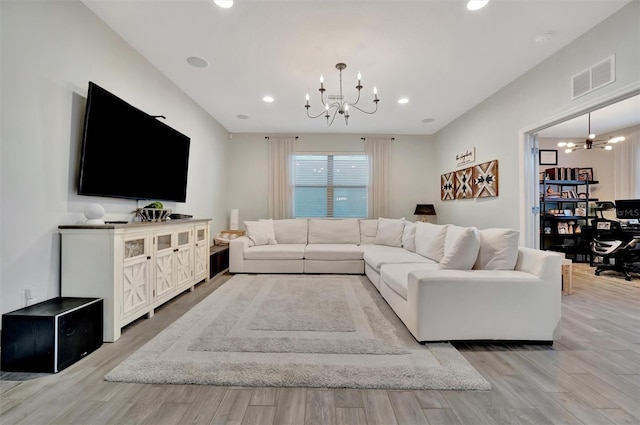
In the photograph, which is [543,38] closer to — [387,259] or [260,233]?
[387,259]

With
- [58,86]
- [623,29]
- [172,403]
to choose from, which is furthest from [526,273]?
[58,86]

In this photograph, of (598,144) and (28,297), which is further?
(598,144)

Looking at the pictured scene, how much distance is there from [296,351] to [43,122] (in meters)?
2.48

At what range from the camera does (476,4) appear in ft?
6.99

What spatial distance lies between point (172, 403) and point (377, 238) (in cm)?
385

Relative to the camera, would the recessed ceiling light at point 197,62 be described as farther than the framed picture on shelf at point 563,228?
No

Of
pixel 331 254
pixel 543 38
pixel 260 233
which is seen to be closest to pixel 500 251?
pixel 543 38

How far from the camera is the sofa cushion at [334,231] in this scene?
4.87 metres

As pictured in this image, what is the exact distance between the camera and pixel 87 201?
2.30 metres

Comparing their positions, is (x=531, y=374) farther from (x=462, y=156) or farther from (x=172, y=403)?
(x=462, y=156)

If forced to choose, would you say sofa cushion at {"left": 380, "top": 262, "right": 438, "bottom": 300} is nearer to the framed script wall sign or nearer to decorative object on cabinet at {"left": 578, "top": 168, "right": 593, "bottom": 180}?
the framed script wall sign

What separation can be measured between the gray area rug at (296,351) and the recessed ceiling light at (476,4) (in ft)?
8.78

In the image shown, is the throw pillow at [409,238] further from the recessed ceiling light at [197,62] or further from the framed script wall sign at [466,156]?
the recessed ceiling light at [197,62]

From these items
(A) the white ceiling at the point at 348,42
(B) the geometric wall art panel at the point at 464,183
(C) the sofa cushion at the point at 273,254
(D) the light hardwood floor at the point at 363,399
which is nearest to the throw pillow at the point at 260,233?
(C) the sofa cushion at the point at 273,254
